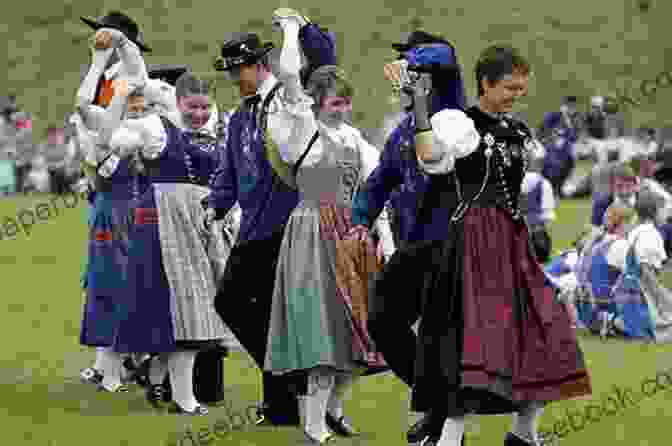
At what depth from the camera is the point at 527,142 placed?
20.9ft

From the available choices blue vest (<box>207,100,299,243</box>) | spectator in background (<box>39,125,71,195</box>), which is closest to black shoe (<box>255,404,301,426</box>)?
blue vest (<box>207,100,299,243</box>)

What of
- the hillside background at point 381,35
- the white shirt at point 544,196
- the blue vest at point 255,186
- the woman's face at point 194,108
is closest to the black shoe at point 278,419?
the blue vest at point 255,186

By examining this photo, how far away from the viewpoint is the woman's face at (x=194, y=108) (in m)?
8.16

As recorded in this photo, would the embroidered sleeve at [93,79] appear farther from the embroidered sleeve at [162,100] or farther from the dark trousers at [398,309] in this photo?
the dark trousers at [398,309]

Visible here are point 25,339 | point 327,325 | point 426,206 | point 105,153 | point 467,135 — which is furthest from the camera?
point 25,339

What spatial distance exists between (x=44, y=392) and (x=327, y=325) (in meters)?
2.32

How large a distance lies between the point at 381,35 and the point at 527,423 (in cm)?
3615

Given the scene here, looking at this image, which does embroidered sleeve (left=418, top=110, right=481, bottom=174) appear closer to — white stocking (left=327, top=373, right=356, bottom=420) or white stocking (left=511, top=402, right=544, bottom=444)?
white stocking (left=511, top=402, right=544, bottom=444)

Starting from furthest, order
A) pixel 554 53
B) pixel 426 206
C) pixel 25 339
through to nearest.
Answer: pixel 554 53 < pixel 25 339 < pixel 426 206

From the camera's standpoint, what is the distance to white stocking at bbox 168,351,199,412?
818 cm

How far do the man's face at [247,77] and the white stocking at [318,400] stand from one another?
1.30 meters

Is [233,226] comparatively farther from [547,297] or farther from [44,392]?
[547,297]

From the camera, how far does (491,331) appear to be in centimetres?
608

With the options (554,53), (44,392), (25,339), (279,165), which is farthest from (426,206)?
(554,53)
